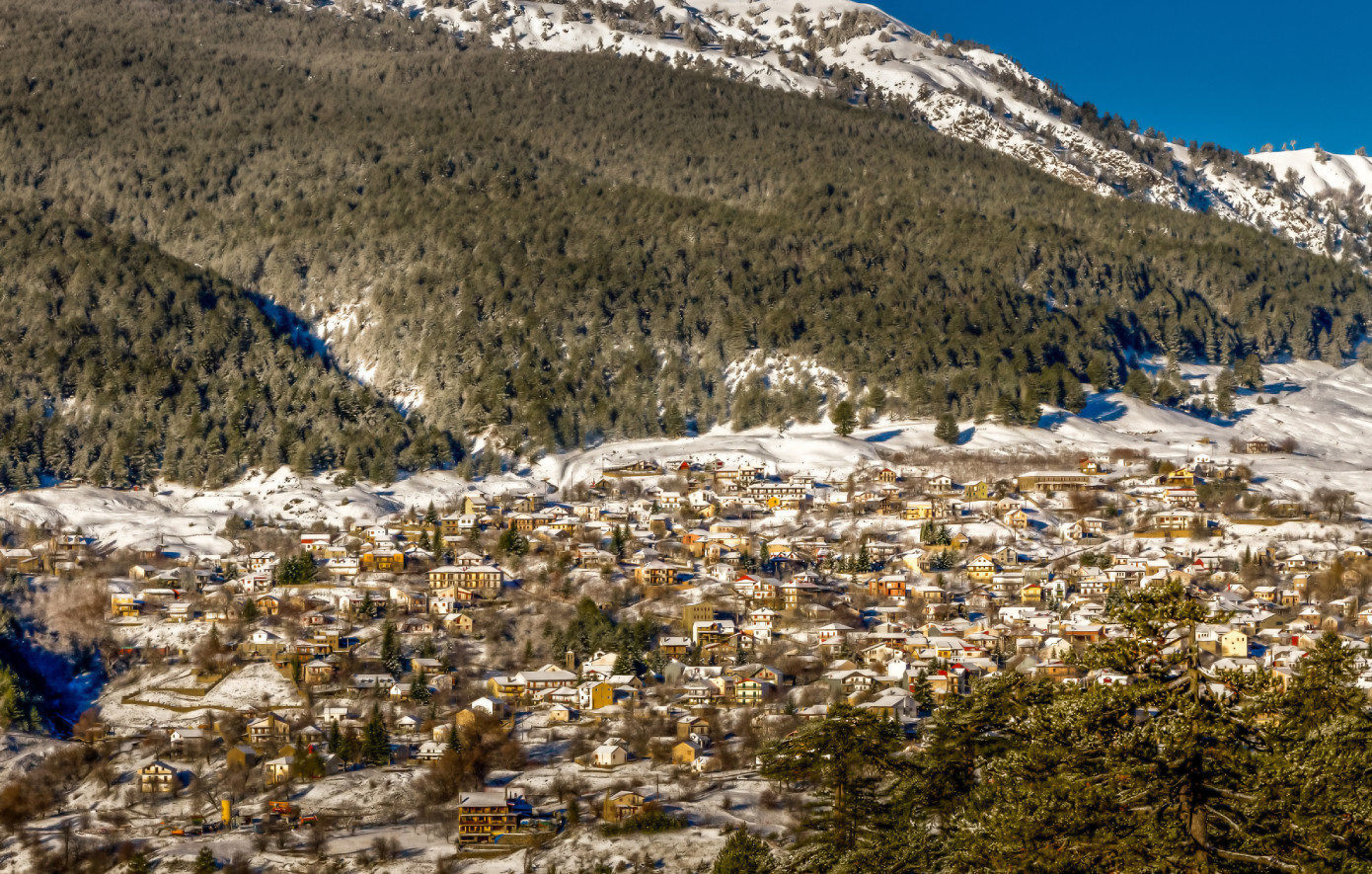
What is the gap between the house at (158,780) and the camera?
67.4m

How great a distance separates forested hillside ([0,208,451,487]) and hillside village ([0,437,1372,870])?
14.1 meters

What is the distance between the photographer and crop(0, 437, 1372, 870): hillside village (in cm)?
6525

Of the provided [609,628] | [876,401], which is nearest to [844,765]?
[609,628]

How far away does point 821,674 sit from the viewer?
3147 inches

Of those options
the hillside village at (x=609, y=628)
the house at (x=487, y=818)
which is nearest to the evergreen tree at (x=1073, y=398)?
the hillside village at (x=609, y=628)

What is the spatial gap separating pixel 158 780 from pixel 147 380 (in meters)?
77.9

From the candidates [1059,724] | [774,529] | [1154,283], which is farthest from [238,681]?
[1154,283]

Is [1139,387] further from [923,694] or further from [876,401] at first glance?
[923,694]

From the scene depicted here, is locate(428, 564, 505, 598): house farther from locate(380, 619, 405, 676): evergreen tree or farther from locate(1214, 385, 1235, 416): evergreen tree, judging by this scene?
locate(1214, 385, 1235, 416): evergreen tree

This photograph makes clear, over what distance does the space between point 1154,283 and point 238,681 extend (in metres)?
120

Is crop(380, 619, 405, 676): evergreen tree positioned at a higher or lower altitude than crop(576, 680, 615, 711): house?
higher

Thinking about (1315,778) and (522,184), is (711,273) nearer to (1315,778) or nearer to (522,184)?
(522,184)

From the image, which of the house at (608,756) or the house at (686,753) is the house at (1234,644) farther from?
the house at (608,756)

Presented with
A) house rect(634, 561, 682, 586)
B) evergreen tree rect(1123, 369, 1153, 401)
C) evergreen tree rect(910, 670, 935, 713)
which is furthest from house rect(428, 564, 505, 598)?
evergreen tree rect(1123, 369, 1153, 401)
